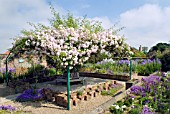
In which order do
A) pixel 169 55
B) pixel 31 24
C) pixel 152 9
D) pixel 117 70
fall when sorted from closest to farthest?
pixel 152 9 → pixel 31 24 → pixel 117 70 → pixel 169 55

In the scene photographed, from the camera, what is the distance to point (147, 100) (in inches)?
197

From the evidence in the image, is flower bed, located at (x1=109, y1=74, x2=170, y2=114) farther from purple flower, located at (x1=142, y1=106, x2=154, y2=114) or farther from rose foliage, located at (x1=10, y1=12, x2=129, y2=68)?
rose foliage, located at (x1=10, y1=12, x2=129, y2=68)

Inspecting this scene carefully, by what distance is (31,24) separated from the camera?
716 cm

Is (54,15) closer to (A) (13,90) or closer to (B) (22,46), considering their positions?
(B) (22,46)

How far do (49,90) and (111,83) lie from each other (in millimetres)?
2747

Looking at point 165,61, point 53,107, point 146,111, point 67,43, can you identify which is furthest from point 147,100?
point 165,61

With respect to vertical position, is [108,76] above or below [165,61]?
below

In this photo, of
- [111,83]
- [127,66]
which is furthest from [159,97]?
[127,66]

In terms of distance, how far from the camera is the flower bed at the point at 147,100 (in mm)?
4430

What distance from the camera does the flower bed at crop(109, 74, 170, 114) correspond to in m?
4.43

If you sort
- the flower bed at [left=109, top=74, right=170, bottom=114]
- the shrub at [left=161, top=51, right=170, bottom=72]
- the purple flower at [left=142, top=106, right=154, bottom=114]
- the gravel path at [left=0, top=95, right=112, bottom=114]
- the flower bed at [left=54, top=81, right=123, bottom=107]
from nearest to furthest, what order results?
the purple flower at [left=142, top=106, right=154, bottom=114] < the flower bed at [left=109, top=74, right=170, bottom=114] < the gravel path at [left=0, top=95, right=112, bottom=114] < the flower bed at [left=54, top=81, right=123, bottom=107] < the shrub at [left=161, top=51, right=170, bottom=72]

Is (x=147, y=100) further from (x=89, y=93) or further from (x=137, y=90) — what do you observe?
(x=89, y=93)

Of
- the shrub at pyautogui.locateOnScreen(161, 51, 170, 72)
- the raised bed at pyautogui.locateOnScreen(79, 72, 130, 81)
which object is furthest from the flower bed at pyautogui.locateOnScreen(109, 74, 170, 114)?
the shrub at pyautogui.locateOnScreen(161, 51, 170, 72)

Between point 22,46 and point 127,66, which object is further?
point 127,66
